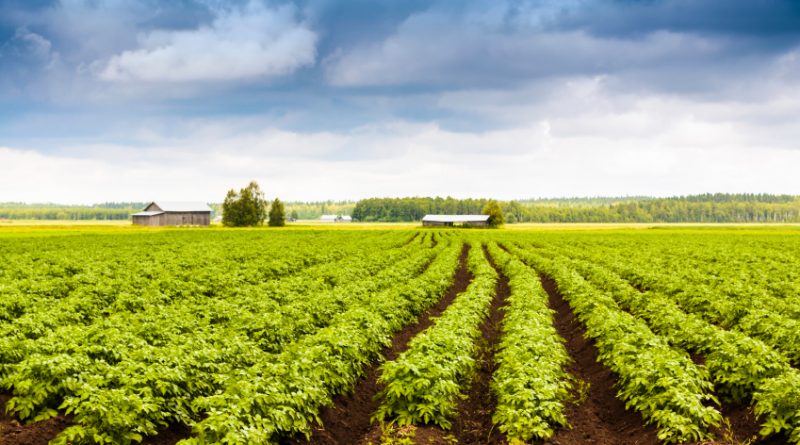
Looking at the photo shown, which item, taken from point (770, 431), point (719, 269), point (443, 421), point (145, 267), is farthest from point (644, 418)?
point (719, 269)

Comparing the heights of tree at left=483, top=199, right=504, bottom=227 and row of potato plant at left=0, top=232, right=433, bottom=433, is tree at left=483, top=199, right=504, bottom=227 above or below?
above

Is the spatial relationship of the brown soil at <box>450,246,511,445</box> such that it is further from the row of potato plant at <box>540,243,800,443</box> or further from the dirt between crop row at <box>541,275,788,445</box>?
the row of potato plant at <box>540,243,800,443</box>

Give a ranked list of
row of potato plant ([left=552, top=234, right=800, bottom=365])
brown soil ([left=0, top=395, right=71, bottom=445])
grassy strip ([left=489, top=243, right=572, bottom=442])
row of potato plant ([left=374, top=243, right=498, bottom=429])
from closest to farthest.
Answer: brown soil ([left=0, top=395, right=71, bottom=445]) < grassy strip ([left=489, top=243, right=572, bottom=442]) < row of potato plant ([left=374, top=243, right=498, bottom=429]) < row of potato plant ([left=552, top=234, right=800, bottom=365])

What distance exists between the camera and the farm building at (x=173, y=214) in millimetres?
138250

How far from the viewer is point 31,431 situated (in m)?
9.92

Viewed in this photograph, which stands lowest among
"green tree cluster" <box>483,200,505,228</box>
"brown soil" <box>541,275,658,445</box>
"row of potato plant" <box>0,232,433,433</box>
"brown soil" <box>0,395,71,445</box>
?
"brown soil" <box>541,275,658,445</box>

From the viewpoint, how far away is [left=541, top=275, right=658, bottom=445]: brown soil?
10.8 m

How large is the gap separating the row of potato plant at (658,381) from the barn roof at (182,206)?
5628 inches

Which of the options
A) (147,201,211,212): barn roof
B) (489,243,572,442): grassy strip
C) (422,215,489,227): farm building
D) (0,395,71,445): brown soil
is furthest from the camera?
(422,215,489,227): farm building

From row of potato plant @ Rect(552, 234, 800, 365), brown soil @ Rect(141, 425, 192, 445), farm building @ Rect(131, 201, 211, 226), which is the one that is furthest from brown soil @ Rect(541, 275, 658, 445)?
farm building @ Rect(131, 201, 211, 226)

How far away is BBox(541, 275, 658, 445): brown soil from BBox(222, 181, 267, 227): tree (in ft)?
453

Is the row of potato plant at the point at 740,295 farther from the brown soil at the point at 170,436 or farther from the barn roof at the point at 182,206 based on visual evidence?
the barn roof at the point at 182,206

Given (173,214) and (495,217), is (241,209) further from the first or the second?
(495,217)

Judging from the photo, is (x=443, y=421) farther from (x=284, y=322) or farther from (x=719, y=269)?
(x=719, y=269)
